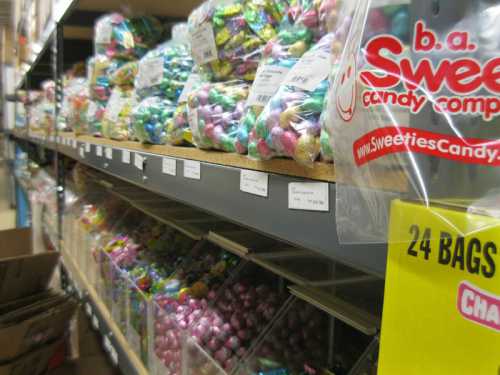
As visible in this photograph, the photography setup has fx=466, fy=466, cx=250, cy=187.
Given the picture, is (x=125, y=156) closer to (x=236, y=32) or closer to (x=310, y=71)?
(x=236, y=32)

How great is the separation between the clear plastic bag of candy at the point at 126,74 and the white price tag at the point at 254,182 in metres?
1.25

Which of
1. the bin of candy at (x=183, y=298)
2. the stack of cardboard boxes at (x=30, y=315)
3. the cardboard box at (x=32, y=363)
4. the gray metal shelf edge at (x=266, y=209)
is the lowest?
the cardboard box at (x=32, y=363)

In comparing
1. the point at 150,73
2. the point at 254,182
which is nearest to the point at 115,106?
the point at 150,73

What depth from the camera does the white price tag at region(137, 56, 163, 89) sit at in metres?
1.43

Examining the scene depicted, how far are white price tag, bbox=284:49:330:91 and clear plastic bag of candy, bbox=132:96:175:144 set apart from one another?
2.17 feet

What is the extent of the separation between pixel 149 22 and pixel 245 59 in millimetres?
1157

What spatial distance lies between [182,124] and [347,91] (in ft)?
2.51

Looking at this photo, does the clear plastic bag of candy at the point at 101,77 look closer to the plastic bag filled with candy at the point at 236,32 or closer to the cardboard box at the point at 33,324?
the cardboard box at the point at 33,324

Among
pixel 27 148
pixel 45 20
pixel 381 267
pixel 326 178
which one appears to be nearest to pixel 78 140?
pixel 45 20

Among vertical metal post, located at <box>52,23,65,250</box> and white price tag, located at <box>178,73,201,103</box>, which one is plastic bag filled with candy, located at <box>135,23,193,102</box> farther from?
vertical metal post, located at <box>52,23,65,250</box>

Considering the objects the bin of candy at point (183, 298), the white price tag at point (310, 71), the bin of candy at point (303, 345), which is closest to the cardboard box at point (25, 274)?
the bin of candy at point (183, 298)

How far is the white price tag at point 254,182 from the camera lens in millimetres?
668

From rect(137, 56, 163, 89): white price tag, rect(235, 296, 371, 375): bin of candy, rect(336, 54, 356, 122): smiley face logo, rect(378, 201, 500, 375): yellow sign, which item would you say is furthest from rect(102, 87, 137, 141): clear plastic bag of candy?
rect(378, 201, 500, 375): yellow sign

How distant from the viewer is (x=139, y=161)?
1255 millimetres
